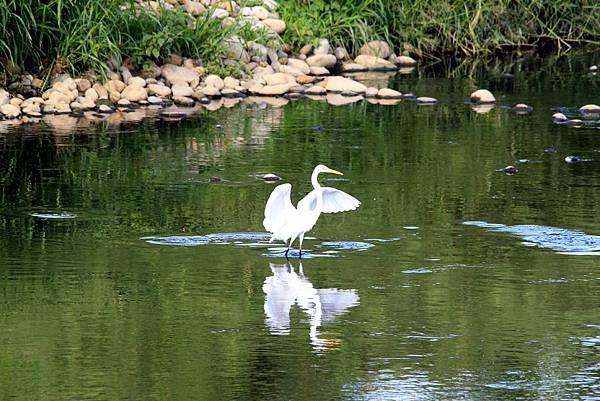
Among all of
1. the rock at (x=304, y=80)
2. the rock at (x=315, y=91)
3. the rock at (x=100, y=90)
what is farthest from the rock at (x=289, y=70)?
the rock at (x=100, y=90)

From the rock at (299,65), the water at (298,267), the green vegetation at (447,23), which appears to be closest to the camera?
the water at (298,267)

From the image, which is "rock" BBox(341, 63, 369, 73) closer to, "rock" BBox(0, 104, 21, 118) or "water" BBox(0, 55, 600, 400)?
"water" BBox(0, 55, 600, 400)

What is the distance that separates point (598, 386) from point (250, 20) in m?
14.8

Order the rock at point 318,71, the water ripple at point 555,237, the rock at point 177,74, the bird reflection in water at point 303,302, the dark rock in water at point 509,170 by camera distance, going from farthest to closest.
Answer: the rock at point 318,71 < the rock at point 177,74 < the dark rock in water at point 509,170 < the water ripple at point 555,237 < the bird reflection in water at point 303,302

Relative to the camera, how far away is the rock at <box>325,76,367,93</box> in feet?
64.1

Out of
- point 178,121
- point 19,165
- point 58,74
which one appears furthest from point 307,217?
point 58,74

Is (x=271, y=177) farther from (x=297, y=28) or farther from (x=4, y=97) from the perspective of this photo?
(x=297, y=28)

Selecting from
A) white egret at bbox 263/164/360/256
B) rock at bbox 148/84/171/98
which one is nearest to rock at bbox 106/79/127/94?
rock at bbox 148/84/171/98

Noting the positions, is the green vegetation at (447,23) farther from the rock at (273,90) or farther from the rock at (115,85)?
the rock at (115,85)

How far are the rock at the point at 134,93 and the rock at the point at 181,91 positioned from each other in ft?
1.43

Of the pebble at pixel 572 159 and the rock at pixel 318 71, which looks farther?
Answer: the rock at pixel 318 71

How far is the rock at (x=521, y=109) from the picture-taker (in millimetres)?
17734

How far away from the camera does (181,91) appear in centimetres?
1878

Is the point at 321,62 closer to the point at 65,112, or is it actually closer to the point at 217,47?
the point at 217,47
